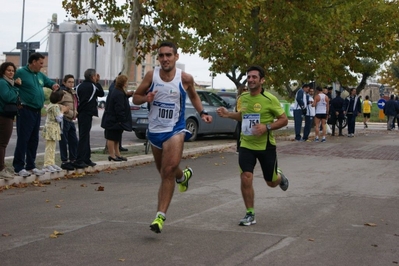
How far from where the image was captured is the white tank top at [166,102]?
27.5 ft

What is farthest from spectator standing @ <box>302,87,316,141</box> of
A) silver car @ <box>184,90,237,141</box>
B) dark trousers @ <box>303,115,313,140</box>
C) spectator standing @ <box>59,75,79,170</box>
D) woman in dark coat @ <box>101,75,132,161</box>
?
spectator standing @ <box>59,75,79,170</box>

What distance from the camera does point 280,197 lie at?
37.1ft

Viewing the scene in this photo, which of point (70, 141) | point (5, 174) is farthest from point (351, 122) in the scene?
point (5, 174)

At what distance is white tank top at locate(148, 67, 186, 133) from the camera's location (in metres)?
8.38

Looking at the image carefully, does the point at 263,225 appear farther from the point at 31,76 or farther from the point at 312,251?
the point at 31,76

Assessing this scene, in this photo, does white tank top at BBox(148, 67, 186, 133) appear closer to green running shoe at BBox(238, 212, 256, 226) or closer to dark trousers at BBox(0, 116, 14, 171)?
green running shoe at BBox(238, 212, 256, 226)

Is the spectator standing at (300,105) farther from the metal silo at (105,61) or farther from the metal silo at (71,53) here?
the metal silo at (71,53)

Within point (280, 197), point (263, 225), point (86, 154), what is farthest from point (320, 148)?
point (263, 225)

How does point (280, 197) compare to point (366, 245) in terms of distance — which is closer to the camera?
point (366, 245)

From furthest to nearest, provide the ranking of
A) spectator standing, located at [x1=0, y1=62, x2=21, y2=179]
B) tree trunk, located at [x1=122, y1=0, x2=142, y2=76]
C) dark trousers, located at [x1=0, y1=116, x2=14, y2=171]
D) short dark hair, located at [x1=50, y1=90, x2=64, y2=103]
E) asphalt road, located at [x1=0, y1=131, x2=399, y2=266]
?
tree trunk, located at [x1=122, y1=0, x2=142, y2=76], short dark hair, located at [x1=50, y1=90, x2=64, y2=103], dark trousers, located at [x1=0, y1=116, x2=14, y2=171], spectator standing, located at [x1=0, y1=62, x2=21, y2=179], asphalt road, located at [x1=0, y1=131, x2=399, y2=266]

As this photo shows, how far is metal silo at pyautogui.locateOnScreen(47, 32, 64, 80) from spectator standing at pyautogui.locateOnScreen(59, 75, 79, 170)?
11346mm

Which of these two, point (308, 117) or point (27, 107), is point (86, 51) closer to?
point (308, 117)

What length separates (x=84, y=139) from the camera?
14.5 metres

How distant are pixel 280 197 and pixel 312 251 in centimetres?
392
